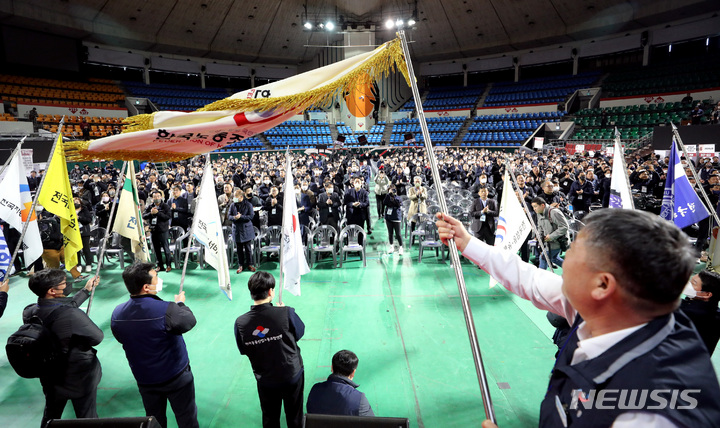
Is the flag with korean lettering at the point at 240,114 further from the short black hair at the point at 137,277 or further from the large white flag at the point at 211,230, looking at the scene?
the large white flag at the point at 211,230

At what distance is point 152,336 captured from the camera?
3.03 meters

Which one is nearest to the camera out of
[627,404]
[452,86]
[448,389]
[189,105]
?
[627,404]

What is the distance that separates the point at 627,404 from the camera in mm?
961

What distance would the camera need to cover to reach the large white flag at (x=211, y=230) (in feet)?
16.8

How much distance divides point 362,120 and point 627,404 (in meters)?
38.6

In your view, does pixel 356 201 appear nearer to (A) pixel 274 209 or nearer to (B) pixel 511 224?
(A) pixel 274 209

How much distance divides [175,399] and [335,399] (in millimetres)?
1619

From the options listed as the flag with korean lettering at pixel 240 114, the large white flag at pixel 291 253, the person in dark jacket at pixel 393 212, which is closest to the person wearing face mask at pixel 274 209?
the person in dark jacket at pixel 393 212

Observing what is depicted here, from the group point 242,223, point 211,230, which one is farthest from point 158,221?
point 211,230

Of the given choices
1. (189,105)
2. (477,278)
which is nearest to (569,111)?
(477,278)

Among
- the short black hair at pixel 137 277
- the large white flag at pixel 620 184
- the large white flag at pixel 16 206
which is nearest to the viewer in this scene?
the short black hair at pixel 137 277

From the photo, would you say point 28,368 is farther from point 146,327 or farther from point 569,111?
point 569,111

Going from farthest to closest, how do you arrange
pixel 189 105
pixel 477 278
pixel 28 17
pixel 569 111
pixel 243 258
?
1. pixel 189 105
2. pixel 569 111
3. pixel 28 17
4. pixel 243 258
5. pixel 477 278

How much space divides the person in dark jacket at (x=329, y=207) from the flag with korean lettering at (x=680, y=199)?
21.3ft
